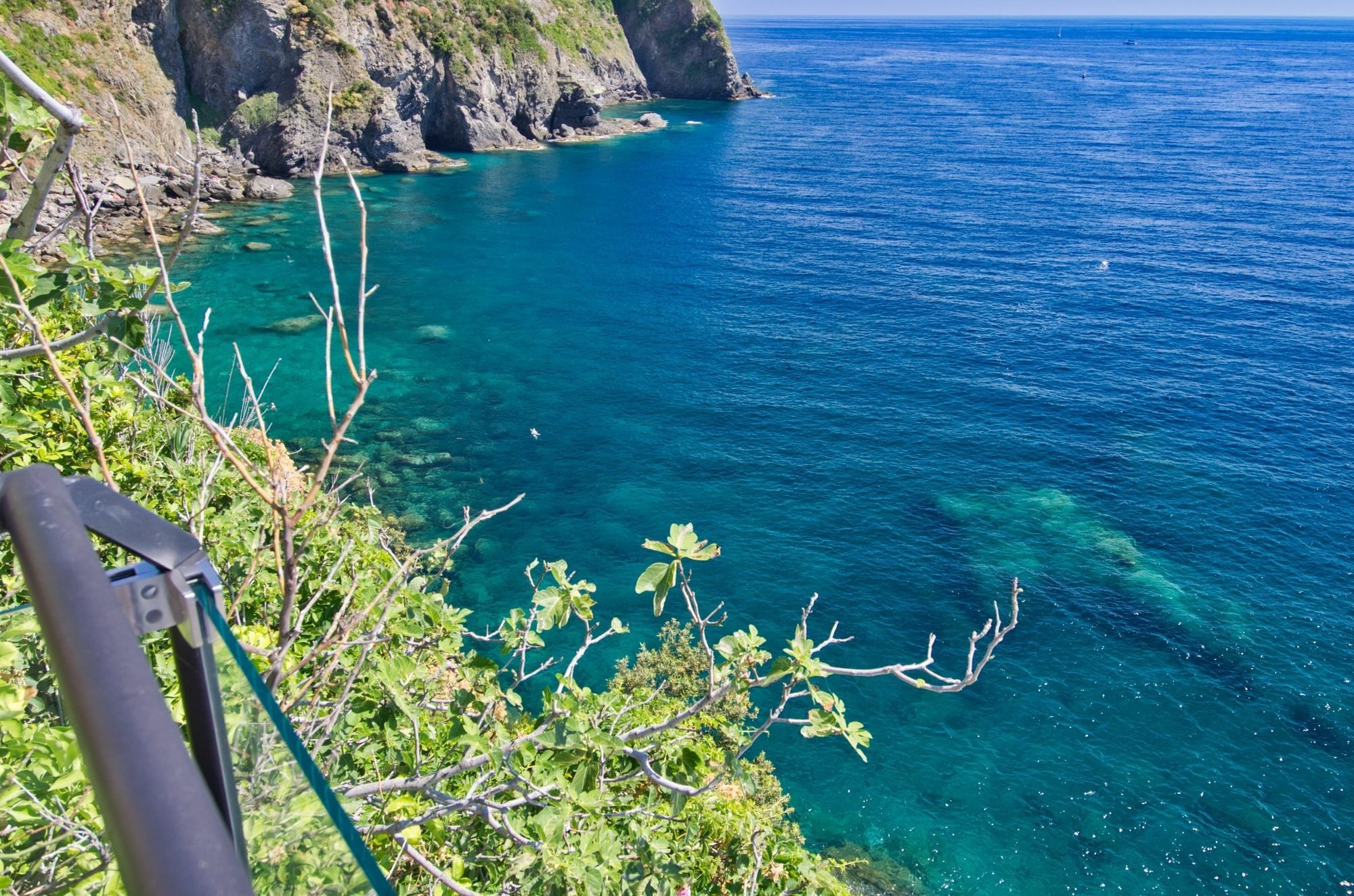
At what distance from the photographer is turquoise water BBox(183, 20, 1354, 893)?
25.2 m

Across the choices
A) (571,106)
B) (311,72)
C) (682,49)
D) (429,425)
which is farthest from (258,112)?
(682,49)

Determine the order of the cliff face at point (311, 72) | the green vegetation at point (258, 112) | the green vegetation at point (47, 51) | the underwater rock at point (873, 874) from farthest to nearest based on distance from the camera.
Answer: the green vegetation at point (258, 112) < the cliff face at point (311, 72) < the green vegetation at point (47, 51) < the underwater rock at point (873, 874)

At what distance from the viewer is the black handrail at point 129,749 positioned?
53.4 inches

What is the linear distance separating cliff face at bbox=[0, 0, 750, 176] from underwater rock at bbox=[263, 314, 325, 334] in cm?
2120

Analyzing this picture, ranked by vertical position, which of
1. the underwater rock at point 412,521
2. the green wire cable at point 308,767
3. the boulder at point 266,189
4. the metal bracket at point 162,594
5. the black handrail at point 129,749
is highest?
the black handrail at point 129,749

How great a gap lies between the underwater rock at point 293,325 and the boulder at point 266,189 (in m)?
23.8

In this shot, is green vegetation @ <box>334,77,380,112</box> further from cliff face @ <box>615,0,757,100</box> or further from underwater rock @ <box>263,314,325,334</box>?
cliff face @ <box>615,0,757,100</box>

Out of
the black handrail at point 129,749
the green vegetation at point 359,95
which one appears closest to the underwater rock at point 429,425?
the black handrail at point 129,749

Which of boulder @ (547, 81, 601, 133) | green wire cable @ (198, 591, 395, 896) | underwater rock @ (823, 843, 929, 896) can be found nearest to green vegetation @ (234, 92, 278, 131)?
boulder @ (547, 81, 601, 133)

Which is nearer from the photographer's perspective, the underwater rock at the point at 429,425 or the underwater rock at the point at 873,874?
the underwater rock at the point at 873,874

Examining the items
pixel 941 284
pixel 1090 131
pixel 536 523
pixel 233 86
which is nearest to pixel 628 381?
pixel 536 523

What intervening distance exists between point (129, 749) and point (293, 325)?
49.8 meters

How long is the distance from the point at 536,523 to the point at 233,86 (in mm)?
56809

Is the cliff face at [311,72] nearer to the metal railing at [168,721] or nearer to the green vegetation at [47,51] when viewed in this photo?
the green vegetation at [47,51]
